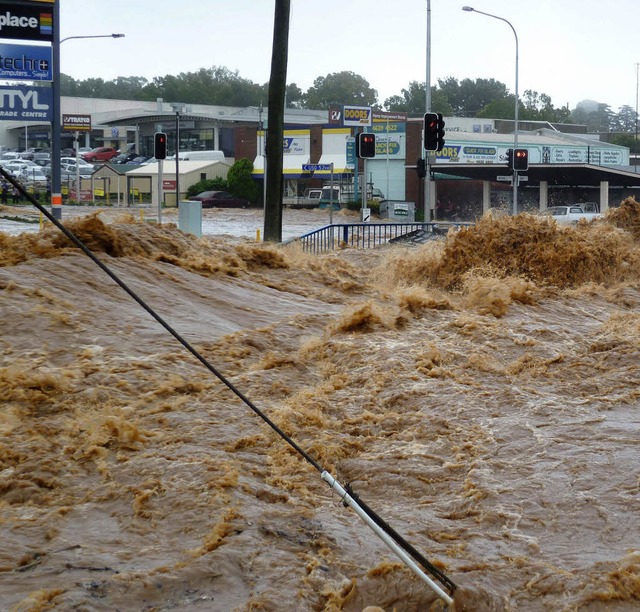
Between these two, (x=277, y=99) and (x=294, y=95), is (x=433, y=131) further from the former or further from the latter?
(x=294, y=95)

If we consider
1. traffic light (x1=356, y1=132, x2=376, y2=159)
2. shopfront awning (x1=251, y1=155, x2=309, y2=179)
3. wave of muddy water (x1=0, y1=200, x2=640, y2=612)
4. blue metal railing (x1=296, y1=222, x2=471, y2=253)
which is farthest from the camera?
shopfront awning (x1=251, y1=155, x2=309, y2=179)

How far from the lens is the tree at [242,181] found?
6044cm

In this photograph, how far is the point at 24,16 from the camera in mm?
20703

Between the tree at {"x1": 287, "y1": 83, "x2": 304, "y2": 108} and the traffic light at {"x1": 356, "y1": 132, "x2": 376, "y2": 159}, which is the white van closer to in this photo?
the traffic light at {"x1": 356, "y1": 132, "x2": 376, "y2": 159}

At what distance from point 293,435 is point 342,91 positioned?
137274mm

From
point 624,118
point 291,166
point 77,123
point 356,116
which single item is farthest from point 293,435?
point 624,118

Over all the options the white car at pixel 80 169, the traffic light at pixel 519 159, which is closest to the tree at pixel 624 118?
the white car at pixel 80 169

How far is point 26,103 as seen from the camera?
21.5 metres

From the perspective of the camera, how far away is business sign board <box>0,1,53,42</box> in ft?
67.7

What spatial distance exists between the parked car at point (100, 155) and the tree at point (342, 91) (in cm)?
6011

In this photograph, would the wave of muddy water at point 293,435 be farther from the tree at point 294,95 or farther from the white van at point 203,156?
the tree at point 294,95

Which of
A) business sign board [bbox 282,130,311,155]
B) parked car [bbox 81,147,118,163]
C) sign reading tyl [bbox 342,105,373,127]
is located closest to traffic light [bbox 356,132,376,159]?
sign reading tyl [bbox 342,105,373,127]

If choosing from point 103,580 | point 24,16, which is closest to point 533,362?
point 103,580

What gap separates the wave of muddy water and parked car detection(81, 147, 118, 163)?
68188mm
